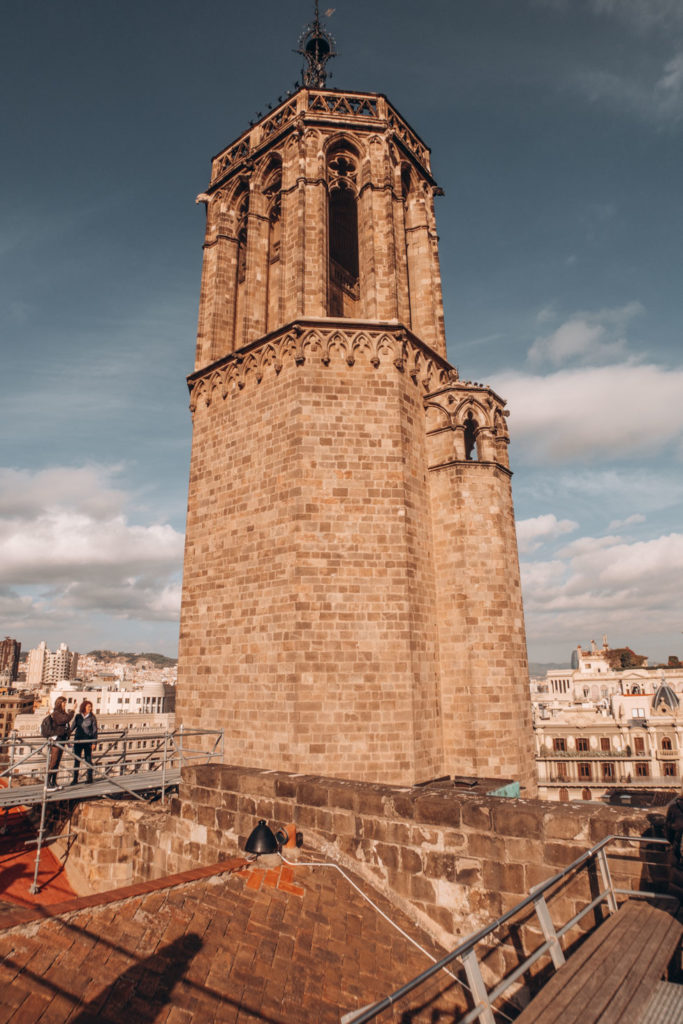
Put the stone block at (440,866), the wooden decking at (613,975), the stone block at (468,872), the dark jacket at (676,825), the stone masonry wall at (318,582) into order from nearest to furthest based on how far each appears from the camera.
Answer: the wooden decking at (613,975) < the dark jacket at (676,825) < the stone block at (468,872) < the stone block at (440,866) < the stone masonry wall at (318,582)

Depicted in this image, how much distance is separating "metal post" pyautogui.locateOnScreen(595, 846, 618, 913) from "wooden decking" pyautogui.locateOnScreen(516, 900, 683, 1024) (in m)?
0.43

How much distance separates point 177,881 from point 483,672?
8.76 meters

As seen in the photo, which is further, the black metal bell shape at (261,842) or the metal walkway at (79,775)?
the metal walkway at (79,775)

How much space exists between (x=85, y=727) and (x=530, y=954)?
869cm

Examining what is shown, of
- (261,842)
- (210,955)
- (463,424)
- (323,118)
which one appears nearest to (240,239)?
(323,118)

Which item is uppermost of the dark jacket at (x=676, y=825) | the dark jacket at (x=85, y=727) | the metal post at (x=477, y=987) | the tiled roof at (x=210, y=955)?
the dark jacket at (x=85, y=727)

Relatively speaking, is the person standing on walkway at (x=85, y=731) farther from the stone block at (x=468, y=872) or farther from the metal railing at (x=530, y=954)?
the metal railing at (x=530, y=954)

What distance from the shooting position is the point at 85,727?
1075cm

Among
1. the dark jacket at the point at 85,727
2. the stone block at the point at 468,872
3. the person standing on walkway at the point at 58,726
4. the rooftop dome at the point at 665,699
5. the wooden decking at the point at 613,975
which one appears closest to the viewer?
the wooden decking at the point at 613,975

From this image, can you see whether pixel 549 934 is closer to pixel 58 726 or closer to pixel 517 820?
pixel 517 820

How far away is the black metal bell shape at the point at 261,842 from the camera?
624 centimetres

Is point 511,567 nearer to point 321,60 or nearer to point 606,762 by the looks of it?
point 321,60

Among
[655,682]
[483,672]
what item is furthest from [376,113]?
[655,682]

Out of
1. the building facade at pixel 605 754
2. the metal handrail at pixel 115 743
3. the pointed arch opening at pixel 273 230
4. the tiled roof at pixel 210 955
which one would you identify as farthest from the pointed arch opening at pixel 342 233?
the building facade at pixel 605 754
